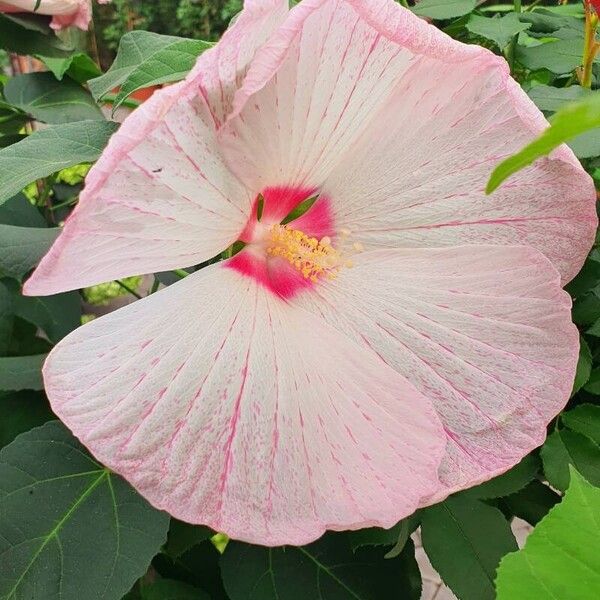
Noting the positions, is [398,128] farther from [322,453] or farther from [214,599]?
[214,599]

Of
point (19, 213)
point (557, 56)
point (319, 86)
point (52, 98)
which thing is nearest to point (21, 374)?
point (19, 213)

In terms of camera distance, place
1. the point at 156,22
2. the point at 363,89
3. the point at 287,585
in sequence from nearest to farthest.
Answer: the point at 363,89 → the point at 287,585 → the point at 156,22

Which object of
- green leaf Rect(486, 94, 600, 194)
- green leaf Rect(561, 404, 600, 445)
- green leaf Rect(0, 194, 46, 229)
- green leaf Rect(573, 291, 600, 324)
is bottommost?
green leaf Rect(561, 404, 600, 445)

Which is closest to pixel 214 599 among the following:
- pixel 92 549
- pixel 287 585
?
pixel 287 585

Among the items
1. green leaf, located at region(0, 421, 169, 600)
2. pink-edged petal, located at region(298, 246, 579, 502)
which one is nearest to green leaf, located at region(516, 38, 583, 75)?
pink-edged petal, located at region(298, 246, 579, 502)

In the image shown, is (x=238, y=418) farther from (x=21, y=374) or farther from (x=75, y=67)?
(x=75, y=67)

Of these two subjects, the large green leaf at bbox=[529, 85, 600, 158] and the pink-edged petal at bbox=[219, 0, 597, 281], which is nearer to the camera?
the pink-edged petal at bbox=[219, 0, 597, 281]

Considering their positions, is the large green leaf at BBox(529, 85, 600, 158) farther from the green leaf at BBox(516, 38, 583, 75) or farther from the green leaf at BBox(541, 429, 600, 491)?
the green leaf at BBox(541, 429, 600, 491)
